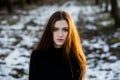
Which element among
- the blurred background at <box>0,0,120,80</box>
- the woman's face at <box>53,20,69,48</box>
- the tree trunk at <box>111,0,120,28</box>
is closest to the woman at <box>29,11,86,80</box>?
the woman's face at <box>53,20,69,48</box>

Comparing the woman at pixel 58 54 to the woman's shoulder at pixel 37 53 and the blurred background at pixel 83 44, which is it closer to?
the woman's shoulder at pixel 37 53

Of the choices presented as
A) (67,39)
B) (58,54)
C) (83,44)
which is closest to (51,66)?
(58,54)

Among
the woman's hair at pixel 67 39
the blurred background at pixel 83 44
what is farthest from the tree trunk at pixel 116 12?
the woman's hair at pixel 67 39

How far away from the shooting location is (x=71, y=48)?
3.56 meters

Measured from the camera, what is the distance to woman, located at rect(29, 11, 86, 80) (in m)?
3.46

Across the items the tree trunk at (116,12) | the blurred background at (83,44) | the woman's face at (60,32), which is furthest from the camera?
the tree trunk at (116,12)

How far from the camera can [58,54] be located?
3512mm

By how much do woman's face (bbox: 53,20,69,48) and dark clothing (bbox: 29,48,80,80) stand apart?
94mm

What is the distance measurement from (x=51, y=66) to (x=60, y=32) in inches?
12.8

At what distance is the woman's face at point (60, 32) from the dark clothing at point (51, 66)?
0.09 m

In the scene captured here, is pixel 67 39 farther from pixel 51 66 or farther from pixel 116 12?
pixel 116 12

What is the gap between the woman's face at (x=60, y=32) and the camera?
136 inches

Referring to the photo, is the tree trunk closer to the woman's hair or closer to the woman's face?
the woman's hair

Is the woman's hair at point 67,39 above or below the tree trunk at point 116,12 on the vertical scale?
above
